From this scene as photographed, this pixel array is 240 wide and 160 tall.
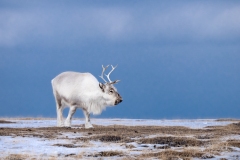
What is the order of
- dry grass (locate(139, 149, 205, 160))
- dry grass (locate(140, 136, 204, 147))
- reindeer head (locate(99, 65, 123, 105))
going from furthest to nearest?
1. reindeer head (locate(99, 65, 123, 105))
2. dry grass (locate(140, 136, 204, 147))
3. dry grass (locate(139, 149, 205, 160))

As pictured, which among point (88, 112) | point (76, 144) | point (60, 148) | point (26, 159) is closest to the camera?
point (26, 159)

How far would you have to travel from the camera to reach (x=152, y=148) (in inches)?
665

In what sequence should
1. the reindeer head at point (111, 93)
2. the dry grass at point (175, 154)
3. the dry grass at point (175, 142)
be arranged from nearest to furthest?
the dry grass at point (175, 154) < the dry grass at point (175, 142) < the reindeer head at point (111, 93)

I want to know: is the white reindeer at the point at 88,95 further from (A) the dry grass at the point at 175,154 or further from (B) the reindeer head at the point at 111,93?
A: (A) the dry grass at the point at 175,154

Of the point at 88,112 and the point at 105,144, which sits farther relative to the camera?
the point at 88,112

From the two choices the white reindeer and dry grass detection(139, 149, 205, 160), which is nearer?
dry grass detection(139, 149, 205, 160)

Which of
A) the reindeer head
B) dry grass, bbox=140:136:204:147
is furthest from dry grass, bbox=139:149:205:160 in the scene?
the reindeer head

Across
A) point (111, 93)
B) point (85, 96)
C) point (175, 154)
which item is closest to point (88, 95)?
point (85, 96)

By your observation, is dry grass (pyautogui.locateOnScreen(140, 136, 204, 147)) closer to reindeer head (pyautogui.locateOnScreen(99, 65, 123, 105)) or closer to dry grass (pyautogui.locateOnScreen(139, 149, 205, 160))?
dry grass (pyautogui.locateOnScreen(139, 149, 205, 160))

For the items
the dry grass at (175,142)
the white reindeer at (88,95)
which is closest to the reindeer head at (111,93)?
the white reindeer at (88,95)

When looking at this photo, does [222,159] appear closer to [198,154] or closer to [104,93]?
[198,154]

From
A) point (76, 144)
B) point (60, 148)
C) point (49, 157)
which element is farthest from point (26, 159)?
point (76, 144)

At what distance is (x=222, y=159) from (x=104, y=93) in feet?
37.3

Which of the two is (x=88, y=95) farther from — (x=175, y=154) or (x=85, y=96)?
(x=175, y=154)
